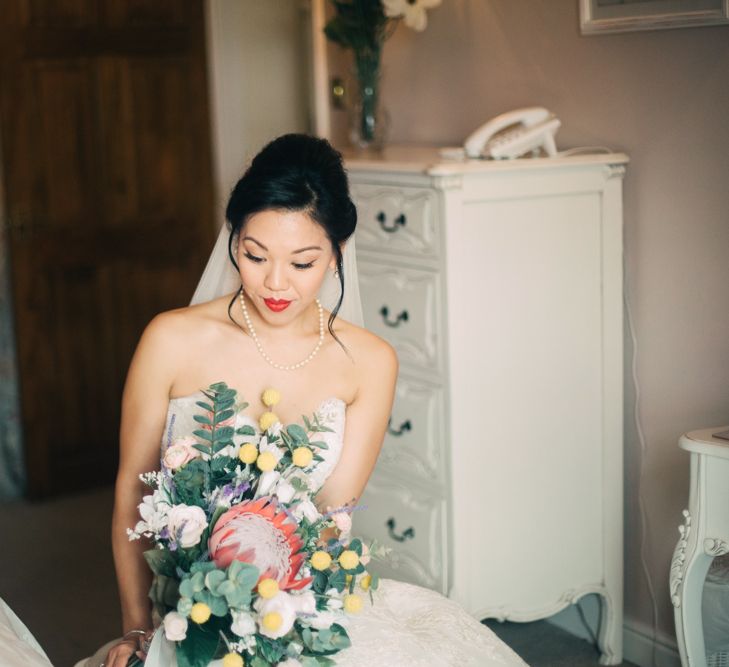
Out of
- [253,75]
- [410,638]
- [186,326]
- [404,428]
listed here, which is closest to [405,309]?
[404,428]

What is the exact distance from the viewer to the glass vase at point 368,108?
146 inches

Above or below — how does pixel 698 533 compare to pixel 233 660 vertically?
below

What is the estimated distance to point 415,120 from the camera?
3898 millimetres

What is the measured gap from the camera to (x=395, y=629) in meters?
2.02

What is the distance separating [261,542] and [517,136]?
180 centimetres

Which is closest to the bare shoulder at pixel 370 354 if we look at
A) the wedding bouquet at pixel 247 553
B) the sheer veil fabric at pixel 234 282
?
the sheer veil fabric at pixel 234 282

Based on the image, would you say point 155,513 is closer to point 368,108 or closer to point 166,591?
point 166,591

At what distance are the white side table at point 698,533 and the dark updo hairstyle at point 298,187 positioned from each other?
3.12 feet

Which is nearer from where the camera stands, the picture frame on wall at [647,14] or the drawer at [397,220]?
the picture frame on wall at [647,14]

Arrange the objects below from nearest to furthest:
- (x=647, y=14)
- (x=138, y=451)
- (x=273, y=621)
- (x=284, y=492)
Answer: (x=273, y=621) → (x=284, y=492) → (x=138, y=451) → (x=647, y=14)

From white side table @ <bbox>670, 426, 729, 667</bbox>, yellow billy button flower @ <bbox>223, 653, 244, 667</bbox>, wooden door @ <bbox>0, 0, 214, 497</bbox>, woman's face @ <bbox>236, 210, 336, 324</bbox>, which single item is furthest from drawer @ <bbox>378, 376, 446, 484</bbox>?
wooden door @ <bbox>0, 0, 214, 497</bbox>

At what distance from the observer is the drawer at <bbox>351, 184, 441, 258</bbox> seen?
2974 mm

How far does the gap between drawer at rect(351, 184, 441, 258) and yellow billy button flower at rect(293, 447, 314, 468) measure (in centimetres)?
129

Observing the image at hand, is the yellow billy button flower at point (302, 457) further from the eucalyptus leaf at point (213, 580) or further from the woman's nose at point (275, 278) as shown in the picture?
the woman's nose at point (275, 278)
